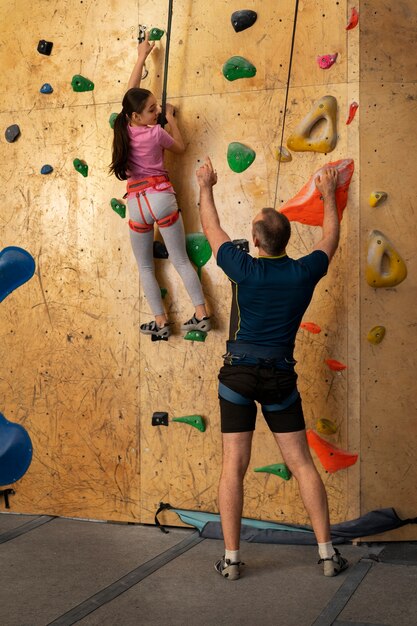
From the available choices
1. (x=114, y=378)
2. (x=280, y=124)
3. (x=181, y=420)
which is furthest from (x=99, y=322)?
(x=280, y=124)

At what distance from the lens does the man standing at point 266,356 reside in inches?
140

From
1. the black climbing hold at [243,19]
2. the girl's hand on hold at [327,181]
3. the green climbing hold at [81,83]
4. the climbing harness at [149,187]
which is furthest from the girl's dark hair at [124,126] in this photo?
the girl's hand on hold at [327,181]

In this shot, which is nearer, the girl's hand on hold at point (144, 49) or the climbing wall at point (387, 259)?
the climbing wall at point (387, 259)

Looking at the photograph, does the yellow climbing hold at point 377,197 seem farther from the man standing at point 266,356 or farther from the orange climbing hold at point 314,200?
the man standing at point 266,356

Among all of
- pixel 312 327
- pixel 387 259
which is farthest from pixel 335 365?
pixel 387 259

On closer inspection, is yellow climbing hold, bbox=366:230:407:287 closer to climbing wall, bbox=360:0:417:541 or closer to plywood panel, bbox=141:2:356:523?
climbing wall, bbox=360:0:417:541

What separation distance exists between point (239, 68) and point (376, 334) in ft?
4.88

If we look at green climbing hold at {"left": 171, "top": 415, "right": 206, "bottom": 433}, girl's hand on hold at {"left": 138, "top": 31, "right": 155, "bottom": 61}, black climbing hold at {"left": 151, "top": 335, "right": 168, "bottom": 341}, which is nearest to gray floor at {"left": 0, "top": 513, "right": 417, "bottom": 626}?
green climbing hold at {"left": 171, "top": 415, "right": 206, "bottom": 433}

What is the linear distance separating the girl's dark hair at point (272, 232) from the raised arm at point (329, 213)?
18 centimetres

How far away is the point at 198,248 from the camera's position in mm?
4309

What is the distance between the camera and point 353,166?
13.2 feet

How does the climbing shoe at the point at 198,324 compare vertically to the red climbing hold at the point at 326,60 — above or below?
below

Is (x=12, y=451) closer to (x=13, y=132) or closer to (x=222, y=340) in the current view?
(x=222, y=340)

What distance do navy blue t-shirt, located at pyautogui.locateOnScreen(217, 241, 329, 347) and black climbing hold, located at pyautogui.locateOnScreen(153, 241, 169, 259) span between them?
2.58 ft
